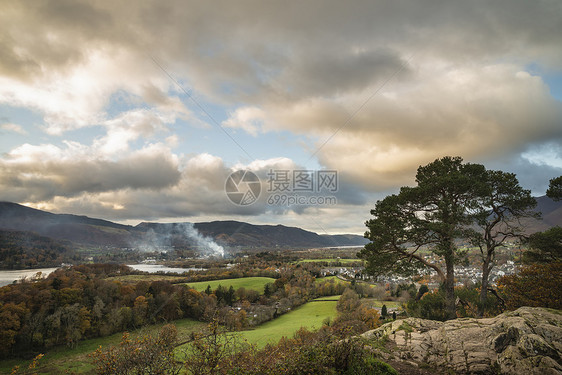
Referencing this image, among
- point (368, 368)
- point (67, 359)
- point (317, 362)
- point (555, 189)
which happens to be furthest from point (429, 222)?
point (67, 359)

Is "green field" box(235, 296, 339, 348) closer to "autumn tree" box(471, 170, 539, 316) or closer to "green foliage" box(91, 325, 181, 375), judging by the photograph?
"autumn tree" box(471, 170, 539, 316)

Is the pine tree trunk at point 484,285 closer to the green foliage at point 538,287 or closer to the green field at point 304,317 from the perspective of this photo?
the green foliage at point 538,287

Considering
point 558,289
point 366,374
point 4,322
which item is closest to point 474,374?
point 366,374

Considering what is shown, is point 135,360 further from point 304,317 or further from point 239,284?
point 239,284

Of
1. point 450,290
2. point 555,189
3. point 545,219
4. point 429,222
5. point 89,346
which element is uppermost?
point 545,219

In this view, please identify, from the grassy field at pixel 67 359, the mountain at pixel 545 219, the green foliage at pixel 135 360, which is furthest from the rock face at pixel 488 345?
the grassy field at pixel 67 359

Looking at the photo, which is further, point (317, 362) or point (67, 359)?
point (67, 359)
